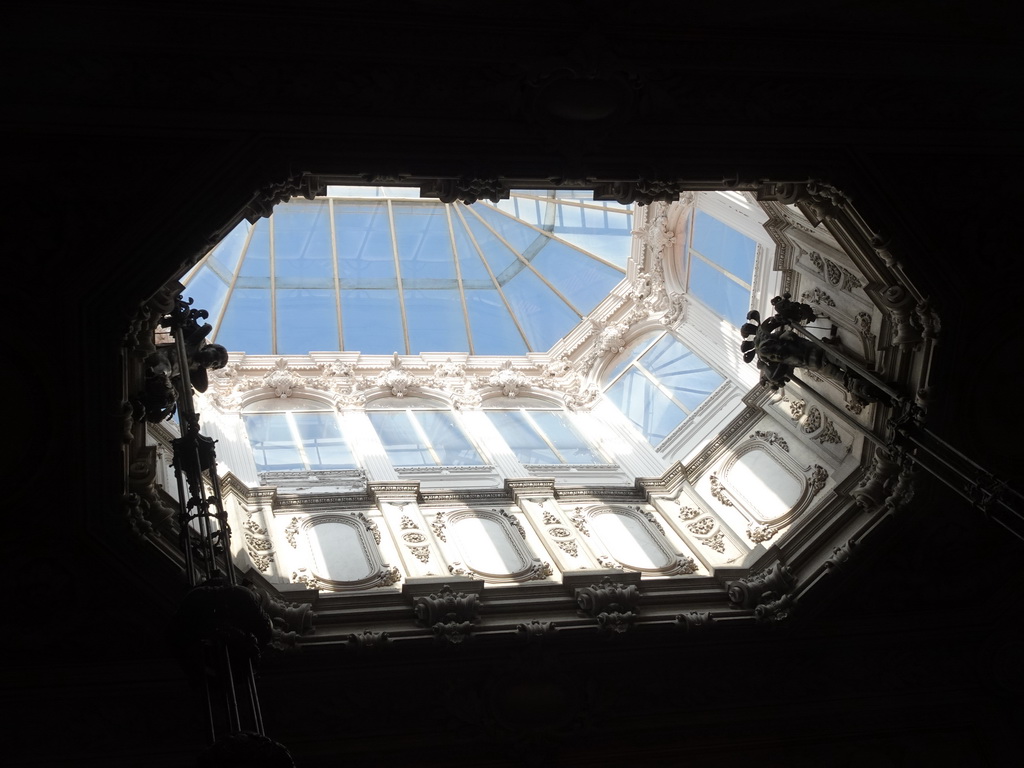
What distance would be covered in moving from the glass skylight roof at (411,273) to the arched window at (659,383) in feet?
7.07

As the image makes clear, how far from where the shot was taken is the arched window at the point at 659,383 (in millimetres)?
14750

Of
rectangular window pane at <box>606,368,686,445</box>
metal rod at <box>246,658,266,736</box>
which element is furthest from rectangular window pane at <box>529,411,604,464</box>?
metal rod at <box>246,658,266,736</box>

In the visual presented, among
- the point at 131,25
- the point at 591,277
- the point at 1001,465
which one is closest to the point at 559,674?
the point at 1001,465

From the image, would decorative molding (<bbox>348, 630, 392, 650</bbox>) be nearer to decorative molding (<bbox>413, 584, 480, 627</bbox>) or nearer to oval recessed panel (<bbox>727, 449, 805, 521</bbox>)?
decorative molding (<bbox>413, 584, 480, 627</bbox>)

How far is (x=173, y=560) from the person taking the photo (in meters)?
9.02

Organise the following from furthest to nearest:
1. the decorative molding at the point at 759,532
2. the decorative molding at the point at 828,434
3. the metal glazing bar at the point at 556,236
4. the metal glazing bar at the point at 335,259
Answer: the metal glazing bar at the point at 335,259
the metal glazing bar at the point at 556,236
the decorative molding at the point at 759,532
the decorative molding at the point at 828,434

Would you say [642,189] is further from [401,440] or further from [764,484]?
[401,440]

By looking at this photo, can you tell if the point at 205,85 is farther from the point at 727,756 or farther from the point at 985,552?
the point at 985,552

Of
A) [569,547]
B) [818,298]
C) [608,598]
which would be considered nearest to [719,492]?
[569,547]

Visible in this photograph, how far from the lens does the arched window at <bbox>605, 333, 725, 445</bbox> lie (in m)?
14.8

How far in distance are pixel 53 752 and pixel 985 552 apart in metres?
9.28

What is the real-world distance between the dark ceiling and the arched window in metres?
4.49

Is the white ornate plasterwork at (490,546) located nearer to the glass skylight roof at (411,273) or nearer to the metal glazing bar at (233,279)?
the glass skylight roof at (411,273)

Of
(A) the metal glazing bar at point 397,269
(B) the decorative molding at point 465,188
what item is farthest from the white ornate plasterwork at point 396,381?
(B) the decorative molding at point 465,188
